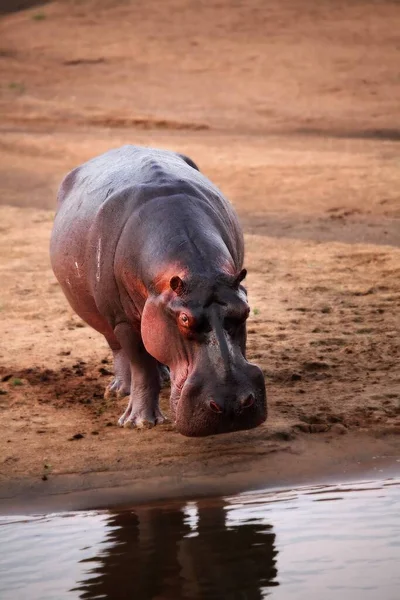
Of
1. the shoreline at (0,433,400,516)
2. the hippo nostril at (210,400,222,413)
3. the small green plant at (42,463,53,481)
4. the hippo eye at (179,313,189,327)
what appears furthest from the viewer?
the small green plant at (42,463,53,481)

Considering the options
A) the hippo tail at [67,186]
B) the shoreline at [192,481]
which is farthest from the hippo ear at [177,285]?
the hippo tail at [67,186]

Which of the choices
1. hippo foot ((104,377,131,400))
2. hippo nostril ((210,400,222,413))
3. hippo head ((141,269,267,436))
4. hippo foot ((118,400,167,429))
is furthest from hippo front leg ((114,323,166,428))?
hippo nostril ((210,400,222,413))

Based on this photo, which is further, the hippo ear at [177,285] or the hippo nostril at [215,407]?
the hippo ear at [177,285]

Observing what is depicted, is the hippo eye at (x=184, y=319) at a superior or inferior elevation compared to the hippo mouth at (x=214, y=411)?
superior

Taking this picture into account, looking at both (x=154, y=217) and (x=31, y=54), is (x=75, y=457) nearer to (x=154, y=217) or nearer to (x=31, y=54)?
(x=154, y=217)

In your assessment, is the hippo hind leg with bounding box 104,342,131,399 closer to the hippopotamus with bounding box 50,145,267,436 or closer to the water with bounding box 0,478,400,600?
the hippopotamus with bounding box 50,145,267,436

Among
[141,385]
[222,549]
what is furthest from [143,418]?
[222,549]

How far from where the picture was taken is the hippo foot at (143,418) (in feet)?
20.0

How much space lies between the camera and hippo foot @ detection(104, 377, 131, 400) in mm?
6672

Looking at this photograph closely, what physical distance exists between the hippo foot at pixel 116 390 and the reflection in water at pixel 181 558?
5.06ft

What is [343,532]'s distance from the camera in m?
4.78

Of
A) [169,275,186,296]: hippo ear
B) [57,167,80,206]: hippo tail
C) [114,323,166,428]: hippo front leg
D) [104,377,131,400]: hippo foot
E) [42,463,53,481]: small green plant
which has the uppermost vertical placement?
[57,167,80,206]: hippo tail

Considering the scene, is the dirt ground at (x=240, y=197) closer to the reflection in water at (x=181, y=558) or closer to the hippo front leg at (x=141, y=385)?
the hippo front leg at (x=141, y=385)

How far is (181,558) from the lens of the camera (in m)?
4.62
